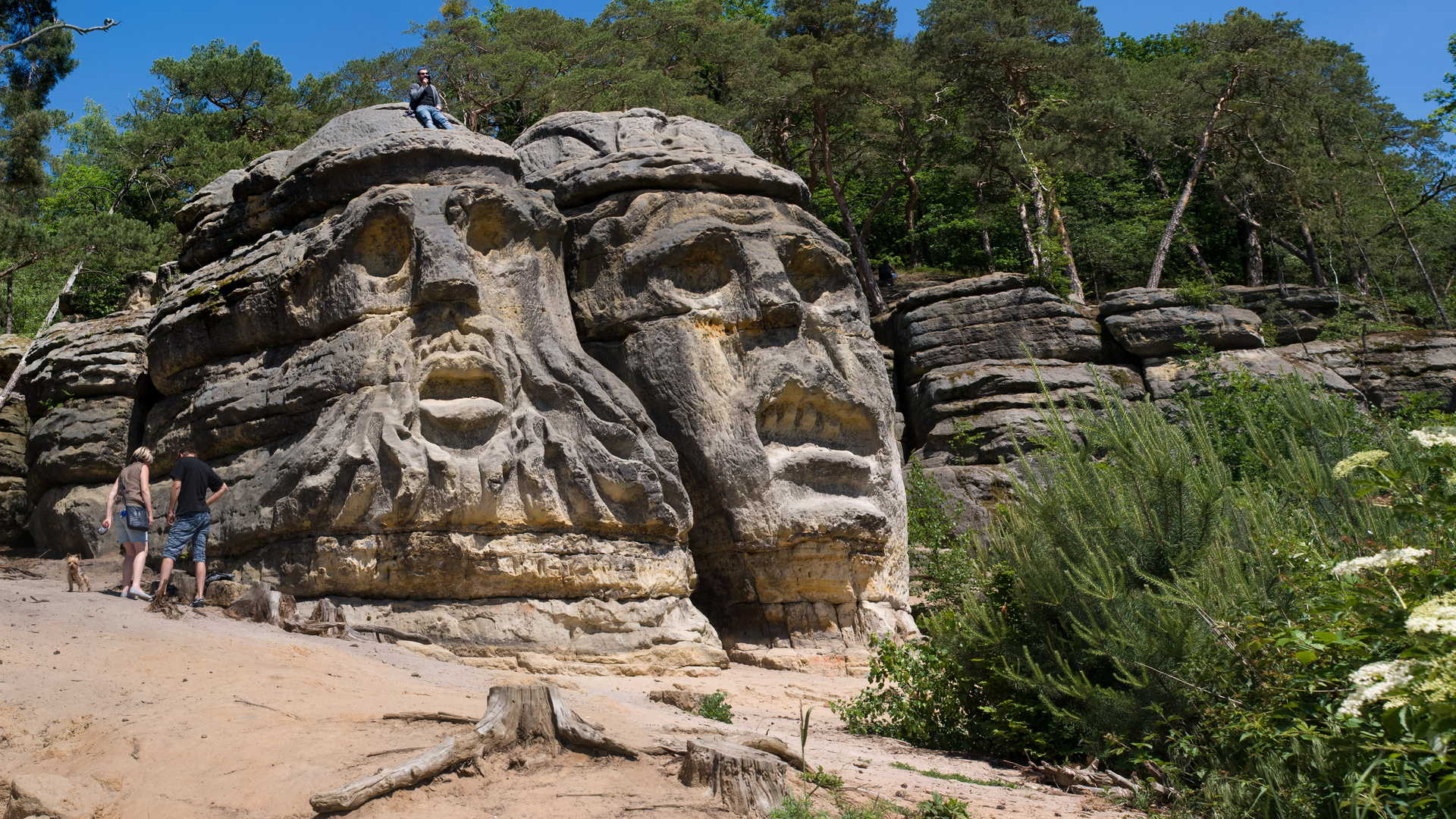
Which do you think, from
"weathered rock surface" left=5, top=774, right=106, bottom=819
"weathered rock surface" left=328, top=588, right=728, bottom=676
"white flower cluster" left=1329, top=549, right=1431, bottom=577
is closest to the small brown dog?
"weathered rock surface" left=328, top=588, right=728, bottom=676

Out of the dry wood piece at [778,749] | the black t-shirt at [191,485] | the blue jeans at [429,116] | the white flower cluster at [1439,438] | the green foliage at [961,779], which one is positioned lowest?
the green foliage at [961,779]

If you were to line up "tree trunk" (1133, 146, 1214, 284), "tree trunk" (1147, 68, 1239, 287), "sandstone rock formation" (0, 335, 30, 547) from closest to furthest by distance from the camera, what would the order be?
"sandstone rock formation" (0, 335, 30, 547) < "tree trunk" (1147, 68, 1239, 287) < "tree trunk" (1133, 146, 1214, 284)

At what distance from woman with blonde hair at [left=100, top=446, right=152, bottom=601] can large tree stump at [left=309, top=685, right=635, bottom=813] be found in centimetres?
599

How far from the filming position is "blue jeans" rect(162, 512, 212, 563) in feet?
30.6

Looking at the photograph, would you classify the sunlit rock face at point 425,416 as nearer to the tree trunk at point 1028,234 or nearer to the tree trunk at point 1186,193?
the tree trunk at point 1028,234

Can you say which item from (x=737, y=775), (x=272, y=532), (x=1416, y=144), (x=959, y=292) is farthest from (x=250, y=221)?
(x=1416, y=144)

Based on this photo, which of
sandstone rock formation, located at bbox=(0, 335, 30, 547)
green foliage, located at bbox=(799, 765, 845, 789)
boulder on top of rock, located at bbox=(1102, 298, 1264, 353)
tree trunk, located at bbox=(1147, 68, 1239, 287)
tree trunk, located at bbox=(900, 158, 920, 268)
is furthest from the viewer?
tree trunk, located at bbox=(900, 158, 920, 268)

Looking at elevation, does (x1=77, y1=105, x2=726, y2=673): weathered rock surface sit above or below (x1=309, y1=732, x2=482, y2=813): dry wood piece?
above

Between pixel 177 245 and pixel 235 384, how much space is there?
1350cm

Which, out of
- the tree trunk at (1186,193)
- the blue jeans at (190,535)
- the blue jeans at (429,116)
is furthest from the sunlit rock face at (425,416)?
the tree trunk at (1186,193)

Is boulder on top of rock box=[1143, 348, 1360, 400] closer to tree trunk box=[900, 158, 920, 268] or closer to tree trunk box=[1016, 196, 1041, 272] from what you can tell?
tree trunk box=[1016, 196, 1041, 272]

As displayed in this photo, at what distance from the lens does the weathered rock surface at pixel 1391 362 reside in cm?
2061

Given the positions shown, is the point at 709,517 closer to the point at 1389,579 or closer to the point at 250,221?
the point at 250,221

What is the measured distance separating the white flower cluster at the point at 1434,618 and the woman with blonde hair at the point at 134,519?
9685mm
